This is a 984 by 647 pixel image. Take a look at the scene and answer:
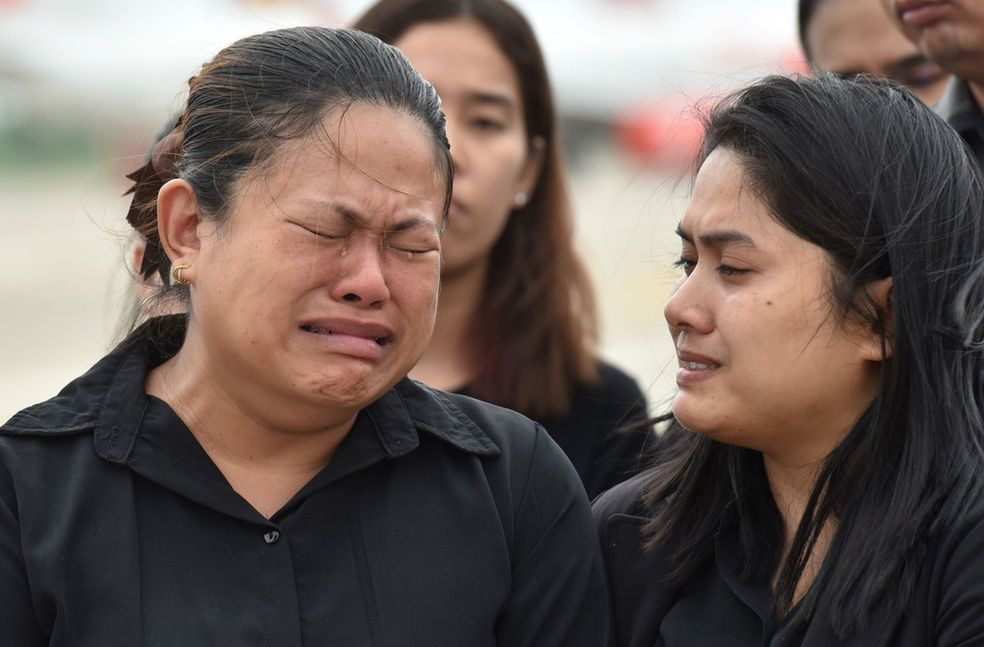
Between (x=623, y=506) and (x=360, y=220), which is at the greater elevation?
(x=360, y=220)

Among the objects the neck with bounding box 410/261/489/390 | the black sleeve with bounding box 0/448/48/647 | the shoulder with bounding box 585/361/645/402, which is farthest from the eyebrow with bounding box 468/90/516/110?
the black sleeve with bounding box 0/448/48/647

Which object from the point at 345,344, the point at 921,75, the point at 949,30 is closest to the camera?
the point at 345,344

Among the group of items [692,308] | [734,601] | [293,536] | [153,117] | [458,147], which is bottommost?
[734,601]

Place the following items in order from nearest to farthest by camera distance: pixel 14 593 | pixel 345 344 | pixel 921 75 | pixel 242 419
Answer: pixel 14 593 < pixel 345 344 < pixel 242 419 < pixel 921 75

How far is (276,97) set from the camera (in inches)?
80.5

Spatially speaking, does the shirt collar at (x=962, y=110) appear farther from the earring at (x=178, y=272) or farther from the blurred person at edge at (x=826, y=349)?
the earring at (x=178, y=272)

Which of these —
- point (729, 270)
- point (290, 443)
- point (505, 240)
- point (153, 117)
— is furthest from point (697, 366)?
point (153, 117)

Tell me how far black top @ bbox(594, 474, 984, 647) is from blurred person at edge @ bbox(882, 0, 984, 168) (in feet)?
4.39

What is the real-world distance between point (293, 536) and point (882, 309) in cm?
96

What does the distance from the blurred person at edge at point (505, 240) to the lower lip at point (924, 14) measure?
908 millimetres

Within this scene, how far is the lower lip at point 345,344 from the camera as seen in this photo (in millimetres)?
1984

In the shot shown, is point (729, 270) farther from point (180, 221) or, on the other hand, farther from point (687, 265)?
point (180, 221)

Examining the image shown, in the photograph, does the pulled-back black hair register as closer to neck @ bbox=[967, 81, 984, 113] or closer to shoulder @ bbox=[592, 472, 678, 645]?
shoulder @ bbox=[592, 472, 678, 645]

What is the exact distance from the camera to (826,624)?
6.57ft
